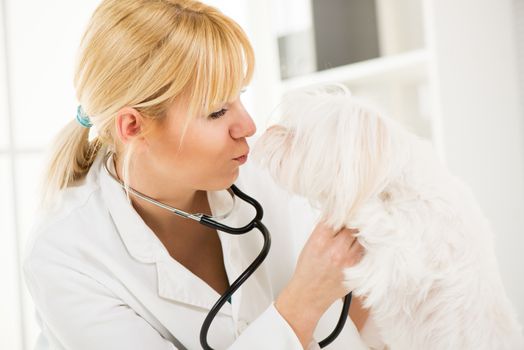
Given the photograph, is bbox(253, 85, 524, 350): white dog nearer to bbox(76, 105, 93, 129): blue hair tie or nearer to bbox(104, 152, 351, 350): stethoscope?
bbox(104, 152, 351, 350): stethoscope

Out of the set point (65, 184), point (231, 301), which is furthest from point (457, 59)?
point (65, 184)

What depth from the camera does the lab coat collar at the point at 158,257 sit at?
1208mm

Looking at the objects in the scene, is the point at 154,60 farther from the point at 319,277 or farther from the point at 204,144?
the point at 319,277

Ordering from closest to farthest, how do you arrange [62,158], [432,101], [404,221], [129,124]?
[404,221] → [129,124] → [62,158] → [432,101]

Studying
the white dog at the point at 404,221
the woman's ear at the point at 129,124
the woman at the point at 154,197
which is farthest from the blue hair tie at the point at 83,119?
the white dog at the point at 404,221

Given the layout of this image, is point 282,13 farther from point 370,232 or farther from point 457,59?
point 370,232

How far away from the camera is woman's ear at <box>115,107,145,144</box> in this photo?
3.69 ft

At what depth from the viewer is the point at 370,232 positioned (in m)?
1.05

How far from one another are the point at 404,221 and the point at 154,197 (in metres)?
0.59

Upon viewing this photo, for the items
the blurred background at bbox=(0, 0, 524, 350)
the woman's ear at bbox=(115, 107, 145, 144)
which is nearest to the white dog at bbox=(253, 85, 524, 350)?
the woman's ear at bbox=(115, 107, 145, 144)

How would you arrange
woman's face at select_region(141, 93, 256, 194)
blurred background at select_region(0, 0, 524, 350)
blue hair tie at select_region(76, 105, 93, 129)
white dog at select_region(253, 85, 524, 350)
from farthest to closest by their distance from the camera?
1. blurred background at select_region(0, 0, 524, 350)
2. blue hair tie at select_region(76, 105, 93, 129)
3. woman's face at select_region(141, 93, 256, 194)
4. white dog at select_region(253, 85, 524, 350)

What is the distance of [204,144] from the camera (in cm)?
113

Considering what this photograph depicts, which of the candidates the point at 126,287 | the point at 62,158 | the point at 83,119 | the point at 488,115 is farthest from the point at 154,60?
the point at 488,115

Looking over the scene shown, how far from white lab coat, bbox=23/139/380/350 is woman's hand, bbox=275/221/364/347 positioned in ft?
0.11
